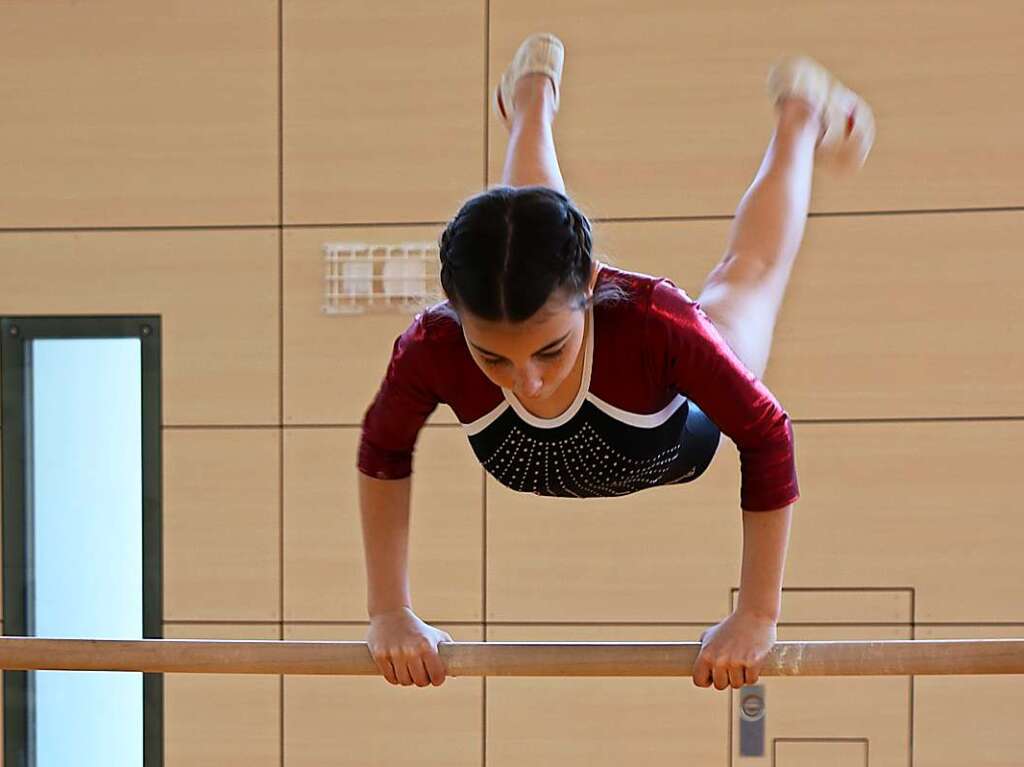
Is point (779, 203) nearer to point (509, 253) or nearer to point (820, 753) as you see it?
point (509, 253)

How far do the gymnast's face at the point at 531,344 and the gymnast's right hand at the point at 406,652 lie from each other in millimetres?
493

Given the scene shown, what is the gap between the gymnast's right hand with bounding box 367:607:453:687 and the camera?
1.93 meters

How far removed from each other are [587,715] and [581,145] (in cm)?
169

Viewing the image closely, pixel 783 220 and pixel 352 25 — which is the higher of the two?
pixel 352 25

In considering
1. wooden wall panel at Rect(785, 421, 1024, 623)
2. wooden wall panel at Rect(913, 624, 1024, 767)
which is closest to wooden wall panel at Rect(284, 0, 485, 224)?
wooden wall panel at Rect(785, 421, 1024, 623)

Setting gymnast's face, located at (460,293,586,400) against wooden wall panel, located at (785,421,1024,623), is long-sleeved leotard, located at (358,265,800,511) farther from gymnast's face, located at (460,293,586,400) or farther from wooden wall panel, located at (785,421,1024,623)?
wooden wall panel, located at (785,421,1024,623)

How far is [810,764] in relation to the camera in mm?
3496

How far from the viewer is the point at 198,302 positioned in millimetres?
3701

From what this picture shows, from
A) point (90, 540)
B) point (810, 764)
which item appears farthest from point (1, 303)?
point (810, 764)

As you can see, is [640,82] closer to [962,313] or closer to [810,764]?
[962,313]

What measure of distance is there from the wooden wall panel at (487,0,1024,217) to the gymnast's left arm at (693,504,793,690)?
1838 mm

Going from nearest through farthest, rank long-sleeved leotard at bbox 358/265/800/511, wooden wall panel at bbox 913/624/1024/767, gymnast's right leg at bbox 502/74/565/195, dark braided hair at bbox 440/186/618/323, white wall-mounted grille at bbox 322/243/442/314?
dark braided hair at bbox 440/186/618/323 < long-sleeved leotard at bbox 358/265/800/511 < gymnast's right leg at bbox 502/74/565/195 < wooden wall panel at bbox 913/624/1024/767 < white wall-mounted grille at bbox 322/243/442/314

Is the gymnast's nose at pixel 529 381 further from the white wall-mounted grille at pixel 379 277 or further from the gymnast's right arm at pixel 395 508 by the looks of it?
the white wall-mounted grille at pixel 379 277

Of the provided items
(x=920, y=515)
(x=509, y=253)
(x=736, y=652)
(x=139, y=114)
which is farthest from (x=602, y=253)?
(x=509, y=253)
